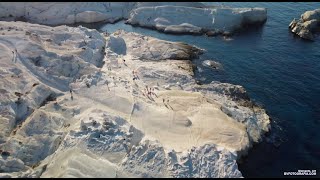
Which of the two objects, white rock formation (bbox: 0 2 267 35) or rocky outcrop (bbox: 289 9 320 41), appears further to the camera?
white rock formation (bbox: 0 2 267 35)

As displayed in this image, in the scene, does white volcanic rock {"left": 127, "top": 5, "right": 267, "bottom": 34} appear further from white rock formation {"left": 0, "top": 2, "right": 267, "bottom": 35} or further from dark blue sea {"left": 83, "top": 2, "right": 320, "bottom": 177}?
dark blue sea {"left": 83, "top": 2, "right": 320, "bottom": 177}

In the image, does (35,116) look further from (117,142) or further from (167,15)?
(167,15)

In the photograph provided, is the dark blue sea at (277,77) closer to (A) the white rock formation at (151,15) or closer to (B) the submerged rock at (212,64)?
(B) the submerged rock at (212,64)

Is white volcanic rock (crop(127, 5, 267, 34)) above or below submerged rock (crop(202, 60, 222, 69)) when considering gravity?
above

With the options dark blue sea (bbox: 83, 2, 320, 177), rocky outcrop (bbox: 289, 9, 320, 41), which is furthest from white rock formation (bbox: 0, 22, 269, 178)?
rocky outcrop (bbox: 289, 9, 320, 41)

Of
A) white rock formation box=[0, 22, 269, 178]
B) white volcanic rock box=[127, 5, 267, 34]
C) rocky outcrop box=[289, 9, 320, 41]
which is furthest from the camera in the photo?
white volcanic rock box=[127, 5, 267, 34]

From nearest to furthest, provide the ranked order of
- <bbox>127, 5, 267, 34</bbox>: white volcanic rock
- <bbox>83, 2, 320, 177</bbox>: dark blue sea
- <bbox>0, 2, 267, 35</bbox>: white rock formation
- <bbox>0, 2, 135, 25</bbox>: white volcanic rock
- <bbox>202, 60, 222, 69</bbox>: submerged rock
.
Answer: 1. <bbox>83, 2, 320, 177</bbox>: dark blue sea
2. <bbox>202, 60, 222, 69</bbox>: submerged rock
3. <bbox>127, 5, 267, 34</bbox>: white volcanic rock
4. <bbox>0, 2, 267, 35</bbox>: white rock formation
5. <bbox>0, 2, 135, 25</bbox>: white volcanic rock
